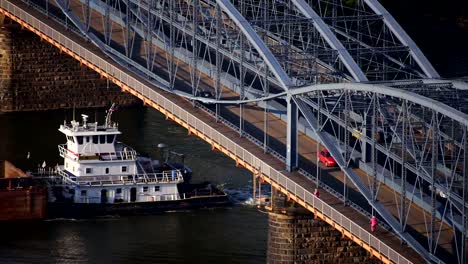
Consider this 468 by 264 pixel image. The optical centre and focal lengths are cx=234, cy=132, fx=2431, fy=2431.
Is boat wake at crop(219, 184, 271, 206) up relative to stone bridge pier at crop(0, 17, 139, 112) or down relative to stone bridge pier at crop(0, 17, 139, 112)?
down

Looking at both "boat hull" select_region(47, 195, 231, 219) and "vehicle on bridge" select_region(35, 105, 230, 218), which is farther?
"vehicle on bridge" select_region(35, 105, 230, 218)

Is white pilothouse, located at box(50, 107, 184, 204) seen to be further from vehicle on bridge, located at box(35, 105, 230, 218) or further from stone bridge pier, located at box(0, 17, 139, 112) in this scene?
stone bridge pier, located at box(0, 17, 139, 112)

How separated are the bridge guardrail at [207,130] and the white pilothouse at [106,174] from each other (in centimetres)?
366

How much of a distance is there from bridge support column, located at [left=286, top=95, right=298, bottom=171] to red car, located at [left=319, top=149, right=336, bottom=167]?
1488mm

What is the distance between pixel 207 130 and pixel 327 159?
29.3 feet

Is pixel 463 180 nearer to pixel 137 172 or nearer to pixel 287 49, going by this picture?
pixel 287 49

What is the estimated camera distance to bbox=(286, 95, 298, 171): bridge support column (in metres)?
122

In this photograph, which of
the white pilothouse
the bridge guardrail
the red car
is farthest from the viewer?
the white pilothouse

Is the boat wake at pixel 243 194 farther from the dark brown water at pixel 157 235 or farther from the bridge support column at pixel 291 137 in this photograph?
the bridge support column at pixel 291 137

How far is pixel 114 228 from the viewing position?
131 metres

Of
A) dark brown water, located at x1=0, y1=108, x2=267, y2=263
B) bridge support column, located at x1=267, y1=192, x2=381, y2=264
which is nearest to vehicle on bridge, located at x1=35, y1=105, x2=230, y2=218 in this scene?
dark brown water, located at x1=0, y1=108, x2=267, y2=263

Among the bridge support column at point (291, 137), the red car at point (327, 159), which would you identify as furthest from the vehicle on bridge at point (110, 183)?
the bridge support column at point (291, 137)

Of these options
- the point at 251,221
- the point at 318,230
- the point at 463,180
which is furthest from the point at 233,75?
the point at 463,180

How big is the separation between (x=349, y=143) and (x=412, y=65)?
12084mm
